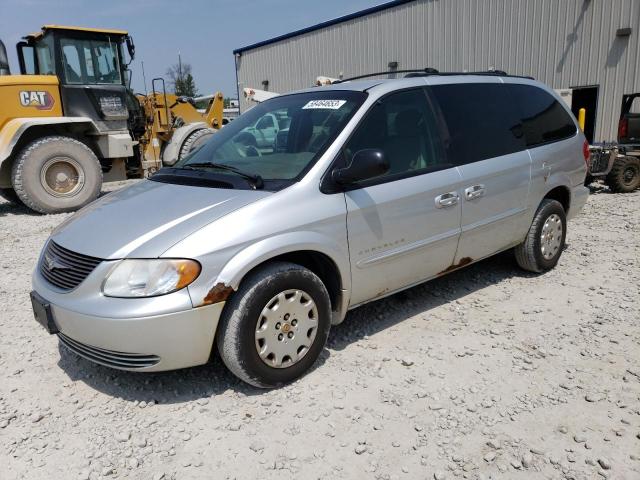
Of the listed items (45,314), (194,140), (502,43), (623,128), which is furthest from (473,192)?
(502,43)

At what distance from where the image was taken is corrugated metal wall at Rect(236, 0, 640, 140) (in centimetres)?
1251

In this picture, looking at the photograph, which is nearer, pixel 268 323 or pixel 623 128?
pixel 268 323

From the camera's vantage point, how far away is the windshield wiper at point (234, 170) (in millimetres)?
3086

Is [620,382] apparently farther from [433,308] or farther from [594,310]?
[433,308]

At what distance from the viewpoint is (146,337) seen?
2.63m

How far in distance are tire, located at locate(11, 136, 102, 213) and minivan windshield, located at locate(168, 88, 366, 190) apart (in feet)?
18.1

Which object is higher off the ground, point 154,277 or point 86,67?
point 86,67

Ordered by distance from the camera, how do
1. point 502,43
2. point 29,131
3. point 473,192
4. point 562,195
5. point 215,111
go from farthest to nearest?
point 502,43, point 215,111, point 29,131, point 562,195, point 473,192

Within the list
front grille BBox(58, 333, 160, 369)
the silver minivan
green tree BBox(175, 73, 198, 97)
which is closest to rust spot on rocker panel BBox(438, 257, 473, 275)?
the silver minivan

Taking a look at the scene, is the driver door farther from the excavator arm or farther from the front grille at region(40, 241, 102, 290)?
the excavator arm

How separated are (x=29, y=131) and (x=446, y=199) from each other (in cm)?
755

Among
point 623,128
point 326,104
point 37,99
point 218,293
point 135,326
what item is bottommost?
point 135,326

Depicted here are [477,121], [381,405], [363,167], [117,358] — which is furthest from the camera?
[477,121]

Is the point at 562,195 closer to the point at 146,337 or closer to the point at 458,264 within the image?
the point at 458,264
